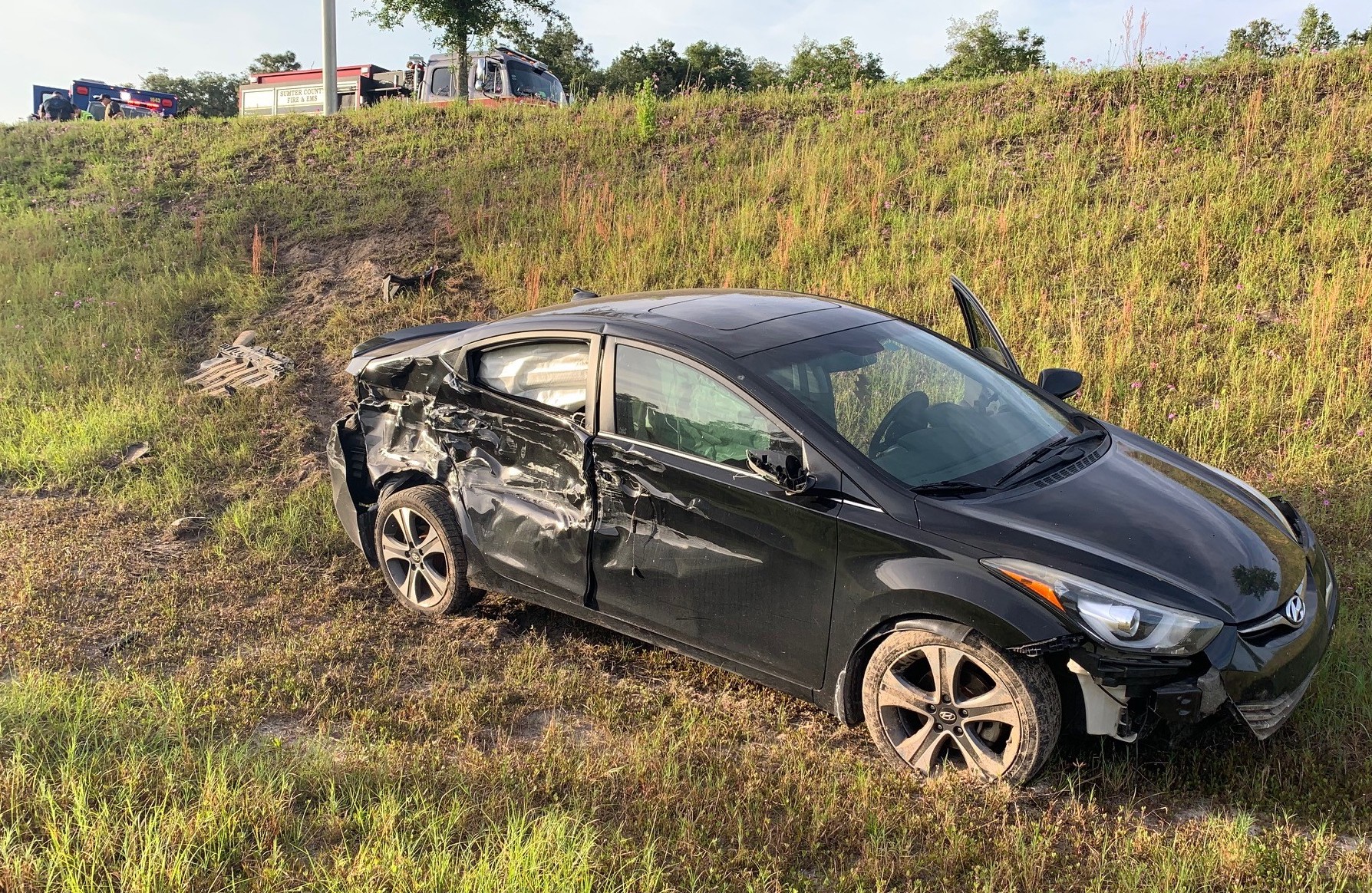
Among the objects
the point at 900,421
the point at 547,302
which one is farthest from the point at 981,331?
the point at 547,302

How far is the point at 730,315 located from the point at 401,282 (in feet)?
21.7

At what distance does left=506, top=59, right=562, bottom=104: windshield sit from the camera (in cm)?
1850

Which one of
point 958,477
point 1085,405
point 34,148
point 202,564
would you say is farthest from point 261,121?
point 958,477

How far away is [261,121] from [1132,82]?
1326 cm

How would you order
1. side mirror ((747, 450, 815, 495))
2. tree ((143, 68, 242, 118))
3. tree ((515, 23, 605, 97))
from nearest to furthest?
1. side mirror ((747, 450, 815, 495))
2. tree ((515, 23, 605, 97))
3. tree ((143, 68, 242, 118))

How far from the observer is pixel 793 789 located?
3.28 metres

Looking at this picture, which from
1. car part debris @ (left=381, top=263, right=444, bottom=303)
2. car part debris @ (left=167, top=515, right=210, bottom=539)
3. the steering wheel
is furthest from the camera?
car part debris @ (left=381, top=263, right=444, bottom=303)

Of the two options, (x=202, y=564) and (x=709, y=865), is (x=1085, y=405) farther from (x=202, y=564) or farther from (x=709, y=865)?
(x=202, y=564)

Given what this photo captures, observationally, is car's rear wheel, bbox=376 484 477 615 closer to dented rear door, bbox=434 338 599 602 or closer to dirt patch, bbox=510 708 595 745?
dented rear door, bbox=434 338 599 602

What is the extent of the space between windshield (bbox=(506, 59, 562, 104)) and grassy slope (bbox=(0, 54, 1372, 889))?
12.4 feet

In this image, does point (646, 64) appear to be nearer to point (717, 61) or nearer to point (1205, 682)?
point (717, 61)

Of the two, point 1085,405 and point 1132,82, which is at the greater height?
point 1132,82

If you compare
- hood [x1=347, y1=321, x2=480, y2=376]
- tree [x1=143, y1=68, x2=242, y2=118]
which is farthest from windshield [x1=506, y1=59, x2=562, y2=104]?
tree [x1=143, y1=68, x2=242, y2=118]

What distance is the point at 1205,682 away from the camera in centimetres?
301
